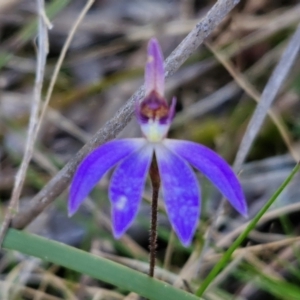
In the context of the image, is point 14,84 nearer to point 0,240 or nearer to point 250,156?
point 250,156

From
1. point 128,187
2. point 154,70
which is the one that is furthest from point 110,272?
point 154,70

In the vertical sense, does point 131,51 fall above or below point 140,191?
above

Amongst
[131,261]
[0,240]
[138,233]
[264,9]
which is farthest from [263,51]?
[0,240]

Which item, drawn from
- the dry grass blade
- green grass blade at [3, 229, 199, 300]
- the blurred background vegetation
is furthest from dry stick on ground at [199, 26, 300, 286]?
green grass blade at [3, 229, 199, 300]

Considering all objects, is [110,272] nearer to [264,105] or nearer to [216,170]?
[216,170]

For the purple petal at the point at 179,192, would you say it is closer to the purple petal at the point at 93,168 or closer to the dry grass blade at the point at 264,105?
the purple petal at the point at 93,168

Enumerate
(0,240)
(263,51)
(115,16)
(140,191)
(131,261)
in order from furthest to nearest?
(115,16), (263,51), (131,261), (0,240), (140,191)

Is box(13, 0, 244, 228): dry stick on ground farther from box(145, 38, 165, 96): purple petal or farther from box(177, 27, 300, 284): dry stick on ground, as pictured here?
box(177, 27, 300, 284): dry stick on ground

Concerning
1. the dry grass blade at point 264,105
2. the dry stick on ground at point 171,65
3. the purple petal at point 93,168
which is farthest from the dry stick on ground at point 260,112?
the purple petal at point 93,168
